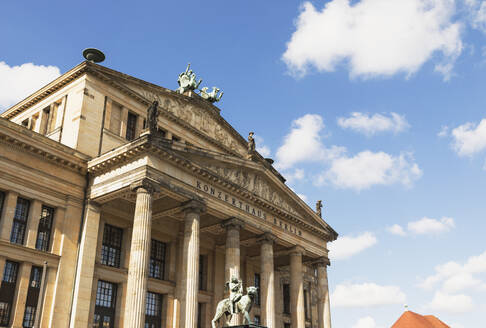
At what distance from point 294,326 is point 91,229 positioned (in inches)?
671

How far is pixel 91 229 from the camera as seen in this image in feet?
91.6

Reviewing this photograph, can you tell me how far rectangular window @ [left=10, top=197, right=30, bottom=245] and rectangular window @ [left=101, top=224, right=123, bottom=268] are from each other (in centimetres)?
506

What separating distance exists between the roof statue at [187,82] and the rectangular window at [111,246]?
15.1m

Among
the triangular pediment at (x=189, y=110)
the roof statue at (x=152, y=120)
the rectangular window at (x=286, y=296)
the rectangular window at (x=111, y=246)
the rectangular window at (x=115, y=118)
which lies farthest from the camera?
the rectangular window at (x=286, y=296)

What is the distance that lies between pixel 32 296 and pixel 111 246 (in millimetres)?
5871

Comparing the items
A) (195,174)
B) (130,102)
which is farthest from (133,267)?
(130,102)

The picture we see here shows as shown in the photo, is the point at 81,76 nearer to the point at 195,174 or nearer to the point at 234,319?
the point at 195,174

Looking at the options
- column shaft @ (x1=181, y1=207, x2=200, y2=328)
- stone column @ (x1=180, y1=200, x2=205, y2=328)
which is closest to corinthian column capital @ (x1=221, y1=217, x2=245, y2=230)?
stone column @ (x1=180, y1=200, x2=205, y2=328)

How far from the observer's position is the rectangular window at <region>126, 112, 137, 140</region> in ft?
112

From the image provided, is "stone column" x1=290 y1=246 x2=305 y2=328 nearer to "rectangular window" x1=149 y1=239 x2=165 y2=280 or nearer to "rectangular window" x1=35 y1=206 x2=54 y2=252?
"rectangular window" x1=149 y1=239 x2=165 y2=280

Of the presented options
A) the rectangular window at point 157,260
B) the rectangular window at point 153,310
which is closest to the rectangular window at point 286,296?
the rectangular window at point 153,310

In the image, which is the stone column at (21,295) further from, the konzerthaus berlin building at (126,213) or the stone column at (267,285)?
the stone column at (267,285)

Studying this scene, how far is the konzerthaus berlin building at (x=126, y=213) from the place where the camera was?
25500mm

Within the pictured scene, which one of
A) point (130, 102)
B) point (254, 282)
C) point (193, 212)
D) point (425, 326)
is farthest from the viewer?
A: point (425, 326)
